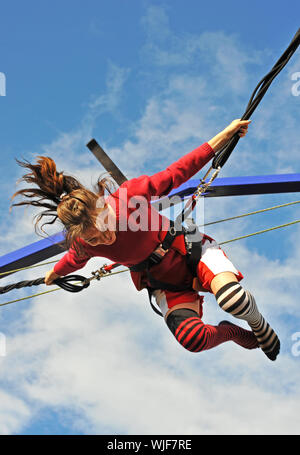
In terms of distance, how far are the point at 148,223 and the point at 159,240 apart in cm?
19

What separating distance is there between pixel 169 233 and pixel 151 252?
169mm

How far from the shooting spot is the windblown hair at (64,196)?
2.70 meters

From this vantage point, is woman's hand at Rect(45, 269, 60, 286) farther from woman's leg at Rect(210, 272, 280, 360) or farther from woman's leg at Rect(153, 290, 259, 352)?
woman's leg at Rect(210, 272, 280, 360)

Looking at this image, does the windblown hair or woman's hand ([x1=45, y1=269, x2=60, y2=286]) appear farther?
woman's hand ([x1=45, y1=269, x2=60, y2=286])

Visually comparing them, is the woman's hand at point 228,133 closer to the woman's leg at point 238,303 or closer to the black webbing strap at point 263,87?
the black webbing strap at point 263,87

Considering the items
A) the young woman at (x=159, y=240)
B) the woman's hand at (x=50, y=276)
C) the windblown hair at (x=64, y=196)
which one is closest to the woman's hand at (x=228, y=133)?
the young woman at (x=159, y=240)

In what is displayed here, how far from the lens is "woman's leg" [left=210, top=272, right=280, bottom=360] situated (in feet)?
9.20

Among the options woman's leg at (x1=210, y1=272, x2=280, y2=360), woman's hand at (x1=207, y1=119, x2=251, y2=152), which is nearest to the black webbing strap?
woman's hand at (x1=207, y1=119, x2=251, y2=152)

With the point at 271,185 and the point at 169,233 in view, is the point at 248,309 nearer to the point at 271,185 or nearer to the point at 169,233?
the point at 169,233

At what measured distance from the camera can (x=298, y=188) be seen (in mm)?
4293

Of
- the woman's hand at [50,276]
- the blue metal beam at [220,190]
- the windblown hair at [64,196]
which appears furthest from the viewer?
the blue metal beam at [220,190]

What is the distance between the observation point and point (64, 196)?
2.77 metres

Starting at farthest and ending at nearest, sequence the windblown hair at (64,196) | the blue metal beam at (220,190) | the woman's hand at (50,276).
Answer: the blue metal beam at (220,190), the woman's hand at (50,276), the windblown hair at (64,196)

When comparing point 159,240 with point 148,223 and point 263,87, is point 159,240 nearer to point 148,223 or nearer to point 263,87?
point 148,223
